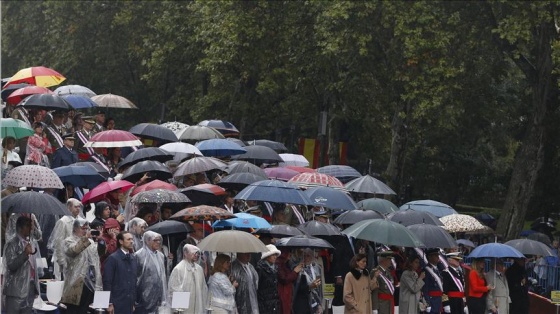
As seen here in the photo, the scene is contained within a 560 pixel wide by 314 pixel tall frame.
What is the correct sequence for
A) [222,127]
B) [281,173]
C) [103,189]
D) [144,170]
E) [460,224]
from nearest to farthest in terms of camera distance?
[103,189]
[144,170]
[460,224]
[281,173]
[222,127]

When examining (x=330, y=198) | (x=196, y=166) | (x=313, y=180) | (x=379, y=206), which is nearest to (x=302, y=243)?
(x=330, y=198)

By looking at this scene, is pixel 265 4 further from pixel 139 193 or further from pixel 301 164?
pixel 139 193

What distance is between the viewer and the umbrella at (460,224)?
23094mm

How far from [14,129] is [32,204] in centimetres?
445

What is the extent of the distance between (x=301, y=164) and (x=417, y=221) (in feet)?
29.4

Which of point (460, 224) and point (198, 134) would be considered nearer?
point (460, 224)

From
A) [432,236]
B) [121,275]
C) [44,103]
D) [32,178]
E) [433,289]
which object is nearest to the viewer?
[121,275]

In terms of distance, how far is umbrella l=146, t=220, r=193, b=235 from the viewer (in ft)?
56.6

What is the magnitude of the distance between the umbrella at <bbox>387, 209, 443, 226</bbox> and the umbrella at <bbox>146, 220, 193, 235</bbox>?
503 cm

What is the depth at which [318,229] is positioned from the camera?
65.0 feet

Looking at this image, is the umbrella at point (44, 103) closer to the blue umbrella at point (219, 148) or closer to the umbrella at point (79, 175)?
the umbrella at point (79, 175)

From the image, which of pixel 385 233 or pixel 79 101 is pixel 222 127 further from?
pixel 385 233

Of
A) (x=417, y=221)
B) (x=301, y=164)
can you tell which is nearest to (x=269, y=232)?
(x=417, y=221)

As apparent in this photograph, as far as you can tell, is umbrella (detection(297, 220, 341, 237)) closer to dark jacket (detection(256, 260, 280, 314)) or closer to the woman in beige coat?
the woman in beige coat
